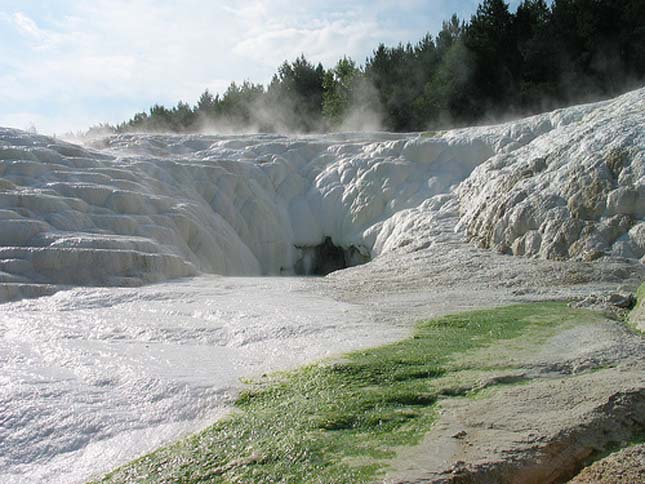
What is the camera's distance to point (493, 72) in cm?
2481

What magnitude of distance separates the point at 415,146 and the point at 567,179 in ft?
19.9

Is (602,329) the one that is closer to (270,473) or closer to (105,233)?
(270,473)

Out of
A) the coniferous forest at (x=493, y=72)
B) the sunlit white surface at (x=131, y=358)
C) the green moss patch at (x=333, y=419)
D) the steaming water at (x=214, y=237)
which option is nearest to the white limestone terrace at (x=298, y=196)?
the steaming water at (x=214, y=237)

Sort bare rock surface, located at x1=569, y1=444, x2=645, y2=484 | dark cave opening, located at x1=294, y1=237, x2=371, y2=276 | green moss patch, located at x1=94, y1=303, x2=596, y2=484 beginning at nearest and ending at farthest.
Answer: bare rock surface, located at x1=569, y1=444, x2=645, y2=484
green moss patch, located at x1=94, y1=303, x2=596, y2=484
dark cave opening, located at x1=294, y1=237, x2=371, y2=276

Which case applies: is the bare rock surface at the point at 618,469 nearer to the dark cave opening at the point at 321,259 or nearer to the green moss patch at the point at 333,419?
the green moss patch at the point at 333,419

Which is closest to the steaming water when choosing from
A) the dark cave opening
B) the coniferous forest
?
the dark cave opening

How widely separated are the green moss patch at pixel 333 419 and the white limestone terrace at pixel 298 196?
4386mm

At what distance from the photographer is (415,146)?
14.9m

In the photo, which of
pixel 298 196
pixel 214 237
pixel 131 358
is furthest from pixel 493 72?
pixel 131 358

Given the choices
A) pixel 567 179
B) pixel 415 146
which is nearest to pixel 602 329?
pixel 567 179

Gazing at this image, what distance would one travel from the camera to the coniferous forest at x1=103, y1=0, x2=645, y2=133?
23.0m

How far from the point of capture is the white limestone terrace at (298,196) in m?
8.72

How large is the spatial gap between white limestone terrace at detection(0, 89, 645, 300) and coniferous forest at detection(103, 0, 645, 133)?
26.2 ft

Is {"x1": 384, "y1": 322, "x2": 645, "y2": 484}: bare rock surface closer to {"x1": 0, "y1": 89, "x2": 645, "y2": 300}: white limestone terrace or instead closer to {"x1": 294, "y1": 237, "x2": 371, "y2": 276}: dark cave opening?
{"x1": 0, "y1": 89, "x2": 645, "y2": 300}: white limestone terrace
